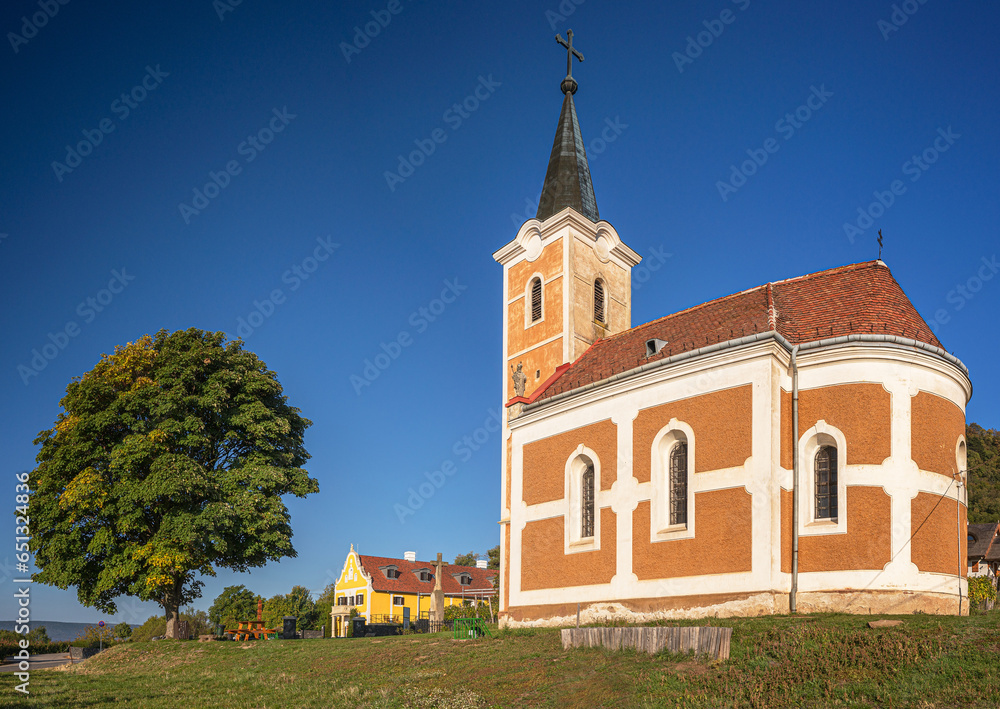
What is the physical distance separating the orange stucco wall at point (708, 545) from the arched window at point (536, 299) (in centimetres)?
1234

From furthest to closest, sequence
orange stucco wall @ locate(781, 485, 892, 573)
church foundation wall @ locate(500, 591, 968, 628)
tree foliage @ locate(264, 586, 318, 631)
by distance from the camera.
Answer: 1. tree foliage @ locate(264, 586, 318, 631)
2. orange stucco wall @ locate(781, 485, 892, 573)
3. church foundation wall @ locate(500, 591, 968, 628)

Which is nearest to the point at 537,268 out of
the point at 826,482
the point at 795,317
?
the point at 795,317

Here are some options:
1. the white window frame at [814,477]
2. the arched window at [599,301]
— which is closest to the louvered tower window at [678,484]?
the white window frame at [814,477]

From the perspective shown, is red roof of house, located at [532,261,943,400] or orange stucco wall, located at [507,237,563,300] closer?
red roof of house, located at [532,261,943,400]

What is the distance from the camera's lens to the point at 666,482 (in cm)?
2022

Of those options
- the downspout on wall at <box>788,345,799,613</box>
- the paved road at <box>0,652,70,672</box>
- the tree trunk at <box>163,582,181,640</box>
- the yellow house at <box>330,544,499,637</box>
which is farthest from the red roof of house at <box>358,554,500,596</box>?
the downspout on wall at <box>788,345,799,613</box>

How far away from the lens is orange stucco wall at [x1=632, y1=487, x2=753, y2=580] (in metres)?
17.9

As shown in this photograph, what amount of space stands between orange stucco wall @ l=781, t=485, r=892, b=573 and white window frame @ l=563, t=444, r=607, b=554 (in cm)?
551

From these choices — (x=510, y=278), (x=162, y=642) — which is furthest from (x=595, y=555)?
(x=162, y=642)

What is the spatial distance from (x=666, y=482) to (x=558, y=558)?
15.3ft

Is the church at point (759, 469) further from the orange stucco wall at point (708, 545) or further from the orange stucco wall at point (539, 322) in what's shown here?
the orange stucco wall at point (539, 322)

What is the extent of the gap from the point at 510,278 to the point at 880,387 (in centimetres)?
1736

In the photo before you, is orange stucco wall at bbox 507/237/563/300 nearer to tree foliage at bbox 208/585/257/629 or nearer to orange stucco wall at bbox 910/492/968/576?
orange stucco wall at bbox 910/492/968/576

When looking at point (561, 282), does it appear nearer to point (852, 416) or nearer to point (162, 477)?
point (852, 416)
